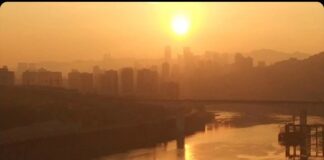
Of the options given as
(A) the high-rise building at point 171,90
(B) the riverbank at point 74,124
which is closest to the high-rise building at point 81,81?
(B) the riverbank at point 74,124

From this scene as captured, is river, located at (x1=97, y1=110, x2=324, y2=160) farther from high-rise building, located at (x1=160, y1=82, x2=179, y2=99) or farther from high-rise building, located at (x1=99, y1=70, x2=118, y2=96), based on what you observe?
high-rise building, located at (x1=99, y1=70, x2=118, y2=96)

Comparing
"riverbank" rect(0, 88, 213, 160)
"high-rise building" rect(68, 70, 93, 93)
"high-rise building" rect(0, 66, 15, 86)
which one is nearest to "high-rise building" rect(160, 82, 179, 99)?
"riverbank" rect(0, 88, 213, 160)

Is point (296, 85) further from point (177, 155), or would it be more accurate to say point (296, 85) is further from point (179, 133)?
point (177, 155)

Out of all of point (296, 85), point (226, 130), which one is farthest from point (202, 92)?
point (296, 85)

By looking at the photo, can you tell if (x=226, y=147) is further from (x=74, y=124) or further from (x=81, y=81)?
(x=81, y=81)

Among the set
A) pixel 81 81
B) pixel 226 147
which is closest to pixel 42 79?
pixel 81 81
